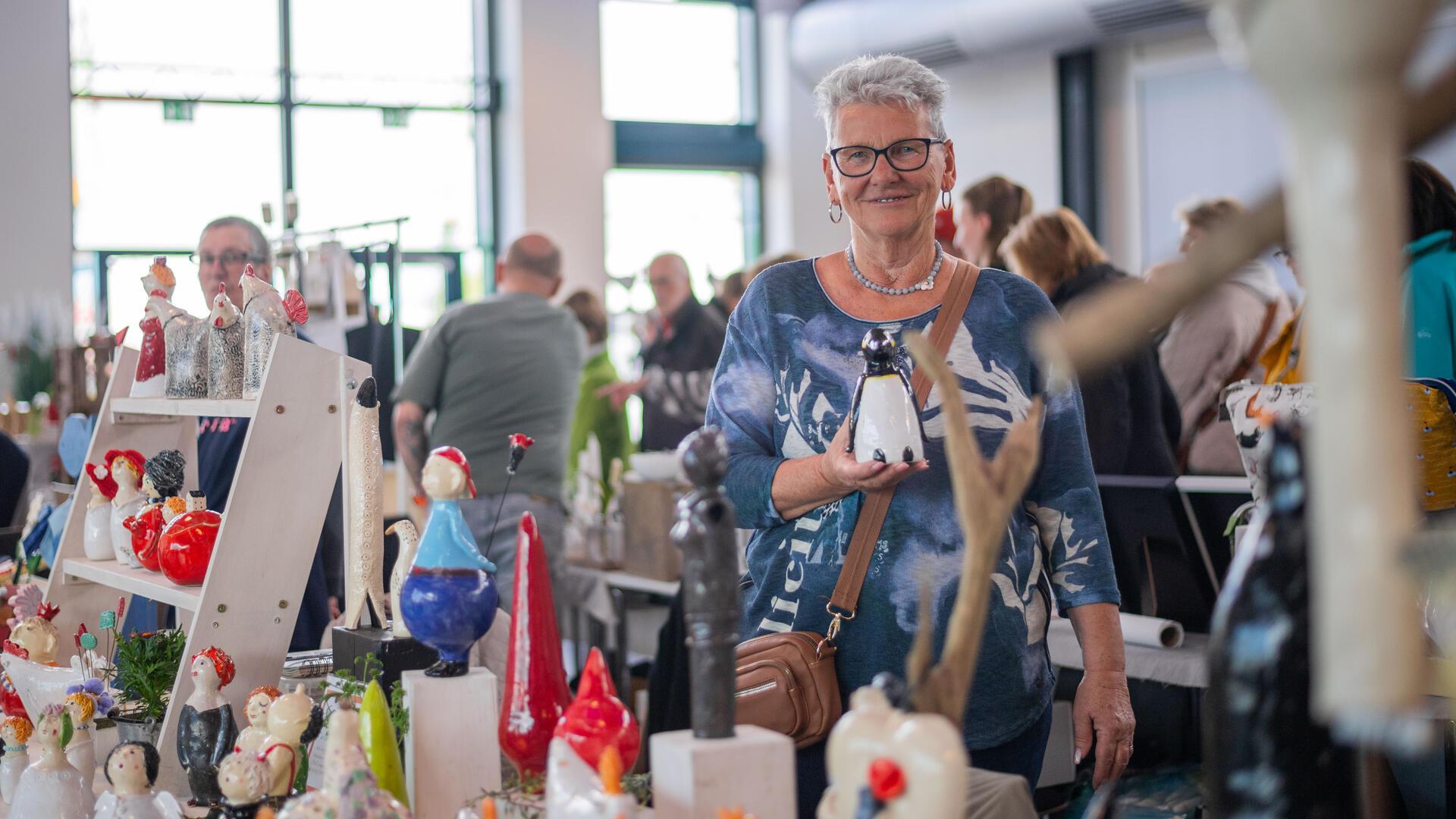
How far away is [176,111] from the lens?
308 inches

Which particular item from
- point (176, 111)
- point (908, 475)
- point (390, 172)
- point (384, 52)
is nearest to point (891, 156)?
point (908, 475)

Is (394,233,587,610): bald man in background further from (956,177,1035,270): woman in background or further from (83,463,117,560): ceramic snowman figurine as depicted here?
(83,463,117,560): ceramic snowman figurine

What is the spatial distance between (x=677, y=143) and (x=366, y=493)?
25.6ft

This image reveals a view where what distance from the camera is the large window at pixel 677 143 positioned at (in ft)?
29.6

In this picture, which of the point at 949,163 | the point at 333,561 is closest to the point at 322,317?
the point at 333,561

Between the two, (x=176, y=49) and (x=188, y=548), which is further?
(x=176, y=49)

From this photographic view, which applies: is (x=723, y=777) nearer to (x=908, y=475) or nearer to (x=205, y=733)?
(x=908, y=475)

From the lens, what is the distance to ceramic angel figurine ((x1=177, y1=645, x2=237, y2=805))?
1.52 metres

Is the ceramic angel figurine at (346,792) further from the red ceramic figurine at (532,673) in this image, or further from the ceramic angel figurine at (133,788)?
the ceramic angel figurine at (133,788)

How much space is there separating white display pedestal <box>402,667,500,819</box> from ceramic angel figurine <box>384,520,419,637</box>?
198 mm

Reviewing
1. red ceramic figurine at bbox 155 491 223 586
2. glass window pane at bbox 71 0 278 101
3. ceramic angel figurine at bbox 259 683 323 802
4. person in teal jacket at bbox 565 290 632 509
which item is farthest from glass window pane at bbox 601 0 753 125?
ceramic angel figurine at bbox 259 683 323 802

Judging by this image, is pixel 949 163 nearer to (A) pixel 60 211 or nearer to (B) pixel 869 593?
(B) pixel 869 593

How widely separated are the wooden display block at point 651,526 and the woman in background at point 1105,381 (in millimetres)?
1255

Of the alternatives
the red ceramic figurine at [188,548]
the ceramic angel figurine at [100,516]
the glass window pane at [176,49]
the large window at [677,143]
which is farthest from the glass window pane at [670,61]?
the red ceramic figurine at [188,548]
